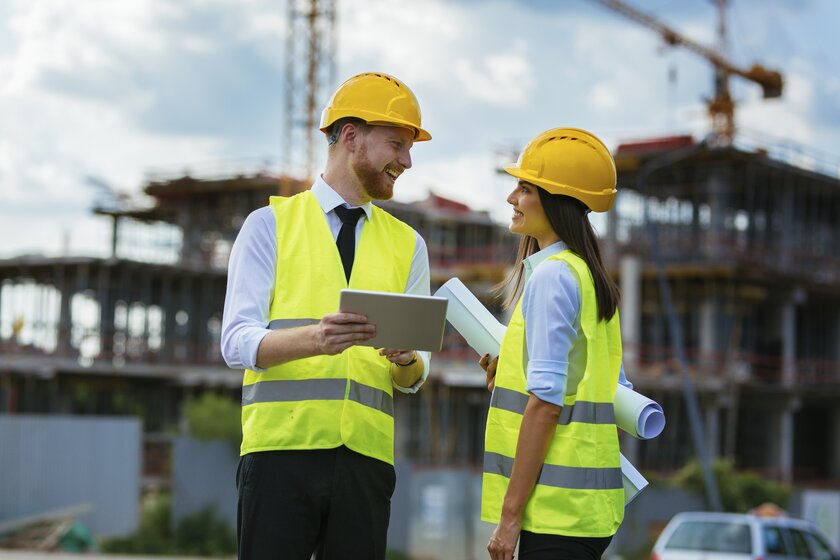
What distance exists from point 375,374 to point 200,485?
28.6 m

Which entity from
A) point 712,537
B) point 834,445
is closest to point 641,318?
point 834,445

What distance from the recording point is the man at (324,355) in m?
4.30

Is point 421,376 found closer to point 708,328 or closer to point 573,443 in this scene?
point 573,443

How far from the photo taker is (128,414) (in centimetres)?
5975

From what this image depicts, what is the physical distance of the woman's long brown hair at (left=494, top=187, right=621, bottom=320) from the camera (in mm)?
4391

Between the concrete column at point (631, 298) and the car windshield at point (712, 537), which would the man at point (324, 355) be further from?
the concrete column at point (631, 298)

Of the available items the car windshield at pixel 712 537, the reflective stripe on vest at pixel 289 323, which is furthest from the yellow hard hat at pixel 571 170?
the car windshield at pixel 712 537

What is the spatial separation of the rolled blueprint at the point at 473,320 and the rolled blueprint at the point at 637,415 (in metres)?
0.47

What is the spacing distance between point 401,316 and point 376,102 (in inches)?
34.5

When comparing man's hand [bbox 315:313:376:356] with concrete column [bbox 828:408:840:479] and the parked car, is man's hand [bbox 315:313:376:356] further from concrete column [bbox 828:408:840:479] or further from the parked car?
concrete column [bbox 828:408:840:479]

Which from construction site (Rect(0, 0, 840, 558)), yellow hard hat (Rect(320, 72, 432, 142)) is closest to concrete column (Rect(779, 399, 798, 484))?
construction site (Rect(0, 0, 840, 558))

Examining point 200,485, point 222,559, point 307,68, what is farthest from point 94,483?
point 307,68

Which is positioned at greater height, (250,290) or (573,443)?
(250,290)

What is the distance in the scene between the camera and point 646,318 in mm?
53344
